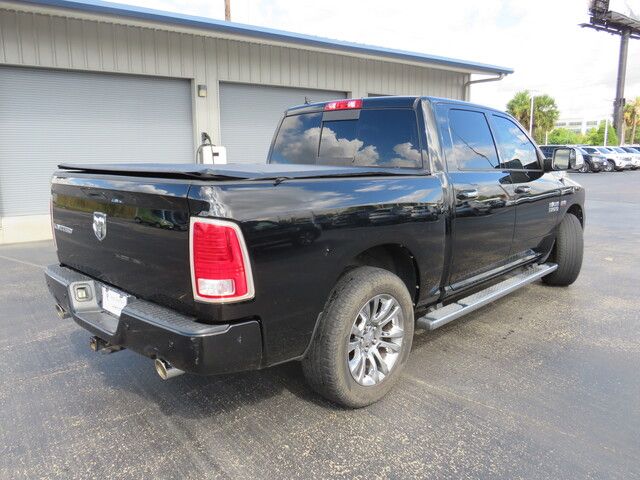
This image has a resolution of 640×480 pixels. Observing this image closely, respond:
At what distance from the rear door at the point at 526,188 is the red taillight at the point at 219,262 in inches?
112

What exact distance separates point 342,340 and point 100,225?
1573mm

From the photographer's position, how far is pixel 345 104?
13.6 ft

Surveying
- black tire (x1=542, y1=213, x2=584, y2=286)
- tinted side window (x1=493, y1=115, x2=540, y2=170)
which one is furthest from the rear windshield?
black tire (x1=542, y1=213, x2=584, y2=286)

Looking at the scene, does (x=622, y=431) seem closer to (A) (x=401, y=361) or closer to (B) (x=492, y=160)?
(A) (x=401, y=361)

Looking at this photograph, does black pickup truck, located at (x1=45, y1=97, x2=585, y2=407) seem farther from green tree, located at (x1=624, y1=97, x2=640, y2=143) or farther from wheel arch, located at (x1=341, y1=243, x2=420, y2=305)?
green tree, located at (x1=624, y1=97, x2=640, y2=143)

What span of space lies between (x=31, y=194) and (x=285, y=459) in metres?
9.46

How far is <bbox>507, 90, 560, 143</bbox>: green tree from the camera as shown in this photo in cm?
5554

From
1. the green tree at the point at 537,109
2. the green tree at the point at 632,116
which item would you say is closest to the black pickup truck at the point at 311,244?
the green tree at the point at 537,109

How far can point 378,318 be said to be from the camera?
3139 mm

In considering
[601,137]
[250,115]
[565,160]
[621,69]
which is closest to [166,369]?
[565,160]

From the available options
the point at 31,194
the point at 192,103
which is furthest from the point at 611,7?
the point at 31,194

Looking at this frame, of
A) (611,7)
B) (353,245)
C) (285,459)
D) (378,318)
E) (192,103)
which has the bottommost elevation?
(285,459)

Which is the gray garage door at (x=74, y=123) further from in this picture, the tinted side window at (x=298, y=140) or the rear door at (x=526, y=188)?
the rear door at (x=526, y=188)

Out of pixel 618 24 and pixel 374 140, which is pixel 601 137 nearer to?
pixel 618 24
